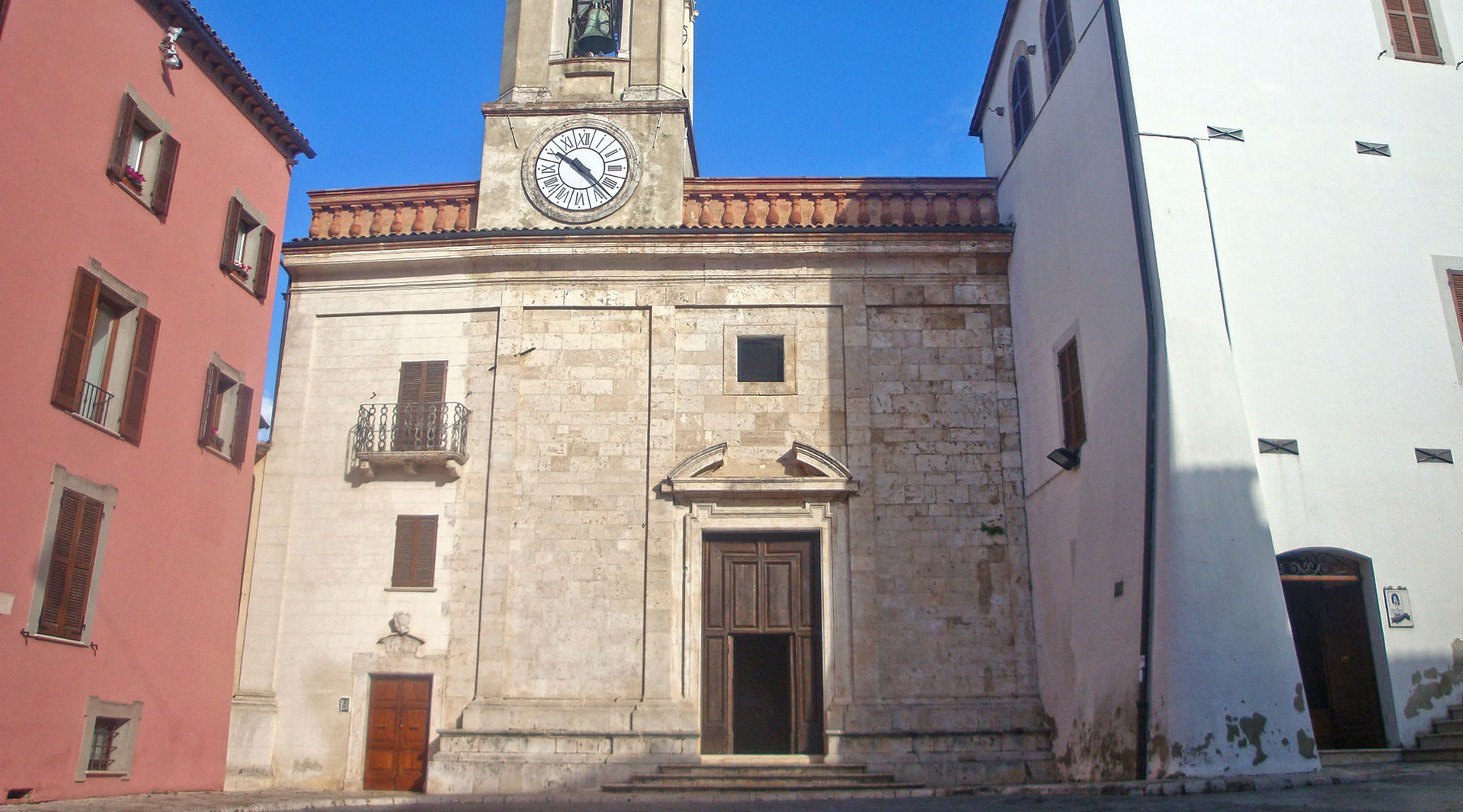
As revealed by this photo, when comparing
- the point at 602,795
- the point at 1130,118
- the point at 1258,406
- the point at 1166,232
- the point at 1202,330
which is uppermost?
the point at 1130,118

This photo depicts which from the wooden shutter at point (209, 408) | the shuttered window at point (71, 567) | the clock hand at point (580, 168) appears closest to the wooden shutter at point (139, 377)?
the shuttered window at point (71, 567)

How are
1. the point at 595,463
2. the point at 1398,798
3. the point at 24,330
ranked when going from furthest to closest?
the point at 595,463 → the point at 24,330 → the point at 1398,798

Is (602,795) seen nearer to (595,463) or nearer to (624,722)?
(624,722)

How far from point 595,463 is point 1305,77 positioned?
Result: 11.2 metres

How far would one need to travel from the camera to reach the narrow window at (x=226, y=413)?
50.4 ft

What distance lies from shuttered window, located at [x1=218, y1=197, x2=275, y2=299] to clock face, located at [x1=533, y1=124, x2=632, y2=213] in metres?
4.47

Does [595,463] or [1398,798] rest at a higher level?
[595,463]

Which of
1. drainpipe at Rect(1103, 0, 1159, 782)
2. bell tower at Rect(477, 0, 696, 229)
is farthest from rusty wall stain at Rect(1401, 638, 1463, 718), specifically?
bell tower at Rect(477, 0, 696, 229)

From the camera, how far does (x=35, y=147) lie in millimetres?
12391

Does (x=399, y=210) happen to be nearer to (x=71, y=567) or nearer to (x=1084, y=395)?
(x=71, y=567)

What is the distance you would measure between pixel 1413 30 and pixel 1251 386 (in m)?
6.36

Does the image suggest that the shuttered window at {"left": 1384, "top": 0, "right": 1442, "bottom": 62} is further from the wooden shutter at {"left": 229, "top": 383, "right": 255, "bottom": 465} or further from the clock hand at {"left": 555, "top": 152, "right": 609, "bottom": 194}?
the wooden shutter at {"left": 229, "top": 383, "right": 255, "bottom": 465}

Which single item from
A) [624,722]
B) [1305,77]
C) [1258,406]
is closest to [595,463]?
[624,722]

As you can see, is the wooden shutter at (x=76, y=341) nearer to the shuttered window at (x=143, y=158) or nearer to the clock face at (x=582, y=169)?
the shuttered window at (x=143, y=158)
